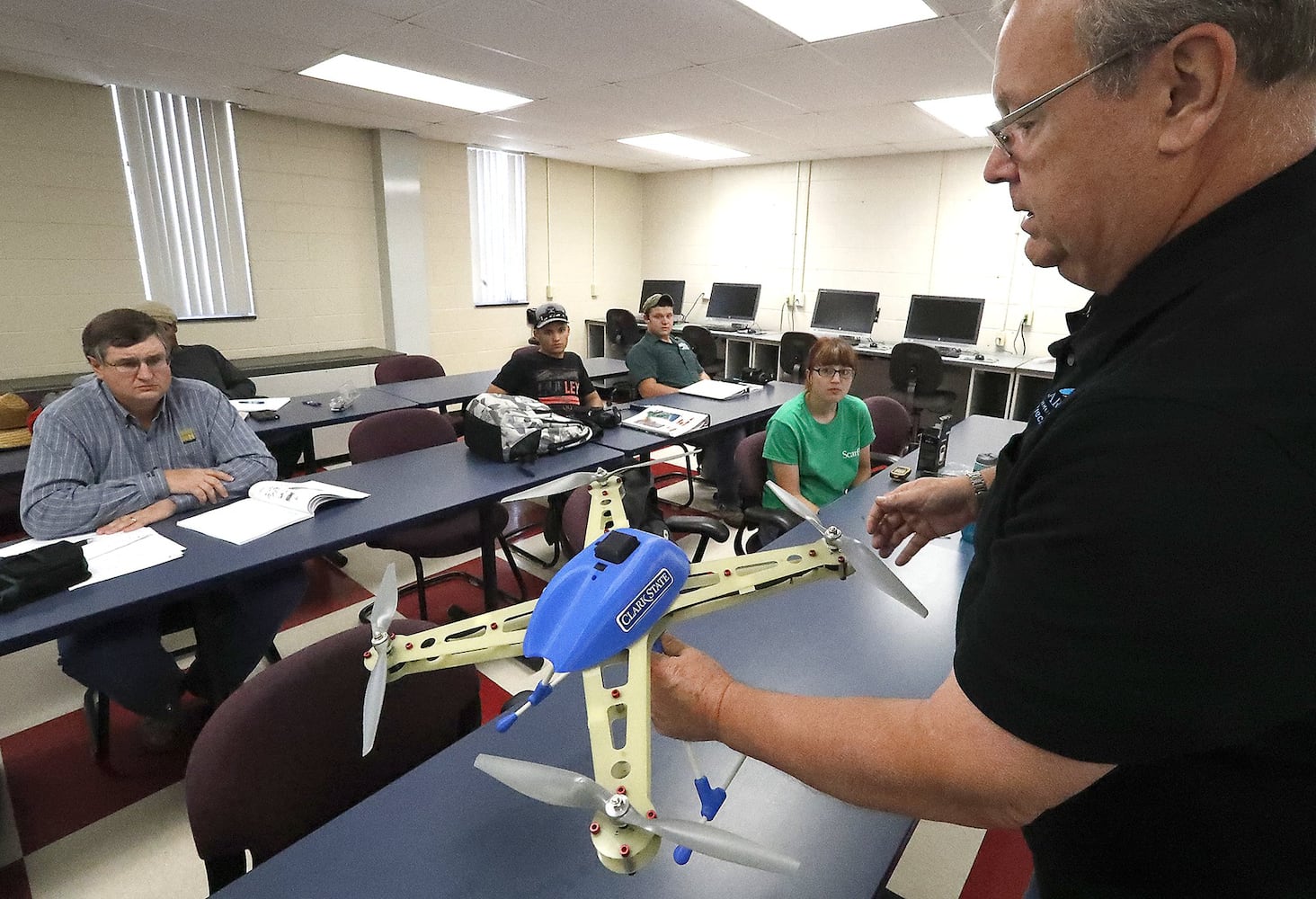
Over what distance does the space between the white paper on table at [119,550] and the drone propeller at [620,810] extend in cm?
172

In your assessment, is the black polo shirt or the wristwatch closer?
the black polo shirt

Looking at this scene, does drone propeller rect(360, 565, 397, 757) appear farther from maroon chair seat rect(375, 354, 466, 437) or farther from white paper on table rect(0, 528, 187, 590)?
maroon chair seat rect(375, 354, 466, 437)

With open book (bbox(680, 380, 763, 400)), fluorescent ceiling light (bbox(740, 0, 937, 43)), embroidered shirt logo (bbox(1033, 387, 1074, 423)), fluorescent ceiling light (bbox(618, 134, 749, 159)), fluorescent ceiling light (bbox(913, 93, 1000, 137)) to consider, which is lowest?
open book (bbox(680, 380, 763, 400))

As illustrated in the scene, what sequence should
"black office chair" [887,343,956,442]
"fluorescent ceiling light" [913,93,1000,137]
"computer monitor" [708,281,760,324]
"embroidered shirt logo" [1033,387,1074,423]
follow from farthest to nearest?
1. "computer monitor" [708,281,760,324]
2. "black office chair" [887,343,956,442]
3. "fluorescent ceiling light" [913,93,1000,137]
4. "embroidered shirt logo" [1033,387,1074,423]

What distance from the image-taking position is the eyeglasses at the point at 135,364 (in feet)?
6.89

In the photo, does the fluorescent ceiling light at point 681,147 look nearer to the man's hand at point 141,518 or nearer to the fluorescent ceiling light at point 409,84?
the fluorescent ceiling light at point 409,84

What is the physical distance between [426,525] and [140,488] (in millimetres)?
927

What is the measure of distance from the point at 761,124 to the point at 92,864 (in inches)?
221

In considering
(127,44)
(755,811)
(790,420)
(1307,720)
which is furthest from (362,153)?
(1307,720)

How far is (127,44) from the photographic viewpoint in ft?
11.4

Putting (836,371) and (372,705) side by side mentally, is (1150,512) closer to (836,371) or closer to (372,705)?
(372,705)

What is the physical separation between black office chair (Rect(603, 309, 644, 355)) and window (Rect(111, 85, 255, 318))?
374 centimetres

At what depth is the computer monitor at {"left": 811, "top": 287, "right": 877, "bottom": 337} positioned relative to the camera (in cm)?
661

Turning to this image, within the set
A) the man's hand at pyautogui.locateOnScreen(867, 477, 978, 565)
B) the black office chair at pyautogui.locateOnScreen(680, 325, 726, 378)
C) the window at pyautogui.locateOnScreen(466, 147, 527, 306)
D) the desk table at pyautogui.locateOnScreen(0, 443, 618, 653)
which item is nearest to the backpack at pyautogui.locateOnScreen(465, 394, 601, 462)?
the desk table at pyautogui.locateOnScreen(0, 443, 618, 653)
